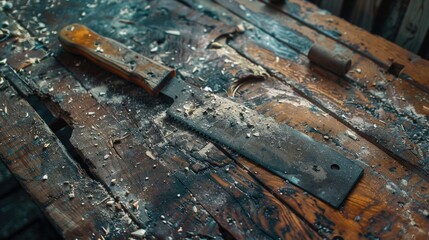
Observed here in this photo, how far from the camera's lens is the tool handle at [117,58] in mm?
1340

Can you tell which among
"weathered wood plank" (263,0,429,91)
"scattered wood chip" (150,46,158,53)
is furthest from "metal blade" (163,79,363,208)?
"weathered wood plank" (263,0,429,91)

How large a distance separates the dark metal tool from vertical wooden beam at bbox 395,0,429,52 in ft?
2.86

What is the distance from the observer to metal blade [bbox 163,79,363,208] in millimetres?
1091

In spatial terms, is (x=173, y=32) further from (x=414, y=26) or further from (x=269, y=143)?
(x=414, y=26)

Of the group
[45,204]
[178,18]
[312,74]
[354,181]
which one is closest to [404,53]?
[312,74]

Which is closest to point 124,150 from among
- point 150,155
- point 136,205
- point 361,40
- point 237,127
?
point 150,155

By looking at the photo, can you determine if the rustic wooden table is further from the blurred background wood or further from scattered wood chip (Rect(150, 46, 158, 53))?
the blurred background wood

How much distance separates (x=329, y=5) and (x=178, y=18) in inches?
31.0

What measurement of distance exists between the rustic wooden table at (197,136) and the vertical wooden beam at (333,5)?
26 cm

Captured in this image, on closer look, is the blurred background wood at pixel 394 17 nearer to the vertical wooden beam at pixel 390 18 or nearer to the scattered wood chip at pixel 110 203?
the vertical wooden beam at pixel 390 18

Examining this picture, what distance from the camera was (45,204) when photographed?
109 centimetres

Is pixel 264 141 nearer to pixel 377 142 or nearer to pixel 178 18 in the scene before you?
pixel 377 142

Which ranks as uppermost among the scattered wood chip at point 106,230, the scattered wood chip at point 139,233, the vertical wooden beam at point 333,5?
the vertical wooden beam at point 333,5

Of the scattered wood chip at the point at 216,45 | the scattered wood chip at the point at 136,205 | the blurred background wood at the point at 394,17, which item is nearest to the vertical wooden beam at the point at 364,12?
the blurred background wood at the point at 394,17
